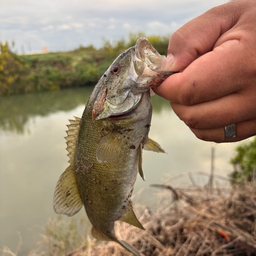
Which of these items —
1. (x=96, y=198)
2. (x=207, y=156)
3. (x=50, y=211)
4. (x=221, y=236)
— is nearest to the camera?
(x=96, y=198)

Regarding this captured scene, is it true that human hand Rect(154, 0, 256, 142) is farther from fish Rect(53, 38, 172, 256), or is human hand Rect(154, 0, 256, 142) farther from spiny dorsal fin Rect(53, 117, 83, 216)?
spiny dorsal fin Rect(53, 117, 83, 216)

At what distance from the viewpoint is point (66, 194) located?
1475 millimetres

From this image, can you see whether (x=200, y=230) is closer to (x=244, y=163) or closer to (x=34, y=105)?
(x=244, y=163)

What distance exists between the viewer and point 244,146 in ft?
18.3

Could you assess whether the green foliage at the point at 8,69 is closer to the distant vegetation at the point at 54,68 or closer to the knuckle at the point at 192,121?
the distant vegetation at the point at 54,68

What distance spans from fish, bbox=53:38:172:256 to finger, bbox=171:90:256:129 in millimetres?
208

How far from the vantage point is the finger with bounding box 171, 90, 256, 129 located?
0.96 m

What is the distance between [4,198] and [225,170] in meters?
5.15

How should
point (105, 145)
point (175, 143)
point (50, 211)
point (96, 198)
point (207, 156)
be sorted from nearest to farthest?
point (105, 145) → point (96, 198) → point (50, 211) → point (207, 156) → point (175, 143)

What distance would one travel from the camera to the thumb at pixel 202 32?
979 mm

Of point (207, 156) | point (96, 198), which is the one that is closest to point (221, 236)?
point (96, 198)

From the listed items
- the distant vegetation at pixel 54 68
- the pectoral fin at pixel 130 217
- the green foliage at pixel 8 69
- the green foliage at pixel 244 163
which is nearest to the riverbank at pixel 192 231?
the green foliage at pixel 244 163

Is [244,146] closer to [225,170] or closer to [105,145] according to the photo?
[225,170]

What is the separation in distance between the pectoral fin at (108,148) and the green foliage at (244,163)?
410 centimetres
